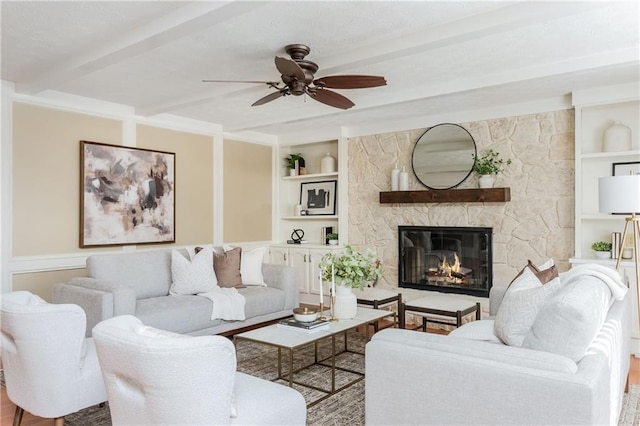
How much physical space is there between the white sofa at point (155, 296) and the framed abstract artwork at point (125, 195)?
59cm

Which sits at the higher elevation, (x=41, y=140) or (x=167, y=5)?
(x=167, y=5)

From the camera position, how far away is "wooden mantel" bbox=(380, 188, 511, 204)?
15.8 ft

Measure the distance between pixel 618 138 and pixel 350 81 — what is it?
8.88ft

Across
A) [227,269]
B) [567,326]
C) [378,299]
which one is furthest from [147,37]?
[378,299]

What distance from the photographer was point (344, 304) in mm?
3535

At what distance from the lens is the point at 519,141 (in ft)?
15.8

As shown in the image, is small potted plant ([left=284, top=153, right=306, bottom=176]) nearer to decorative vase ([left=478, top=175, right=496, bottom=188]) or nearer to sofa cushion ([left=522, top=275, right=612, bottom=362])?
decorative vase ([left=478, top=175, right=496, bottom=188])

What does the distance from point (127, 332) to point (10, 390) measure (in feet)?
4.15

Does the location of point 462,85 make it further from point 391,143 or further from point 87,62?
point 87,62

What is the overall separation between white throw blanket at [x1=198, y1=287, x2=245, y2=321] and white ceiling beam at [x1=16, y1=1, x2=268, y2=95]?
2.17 metres

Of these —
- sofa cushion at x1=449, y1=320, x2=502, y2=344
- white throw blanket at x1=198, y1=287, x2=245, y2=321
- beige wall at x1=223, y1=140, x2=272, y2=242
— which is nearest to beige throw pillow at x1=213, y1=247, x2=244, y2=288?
white throw blanket at x1=198, y1=287, x2=245, y2=321

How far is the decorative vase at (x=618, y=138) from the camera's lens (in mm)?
4156

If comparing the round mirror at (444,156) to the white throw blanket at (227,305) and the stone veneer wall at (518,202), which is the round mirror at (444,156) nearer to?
the stone veneer wall at (518,202)

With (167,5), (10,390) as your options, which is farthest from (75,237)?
(167,5)
